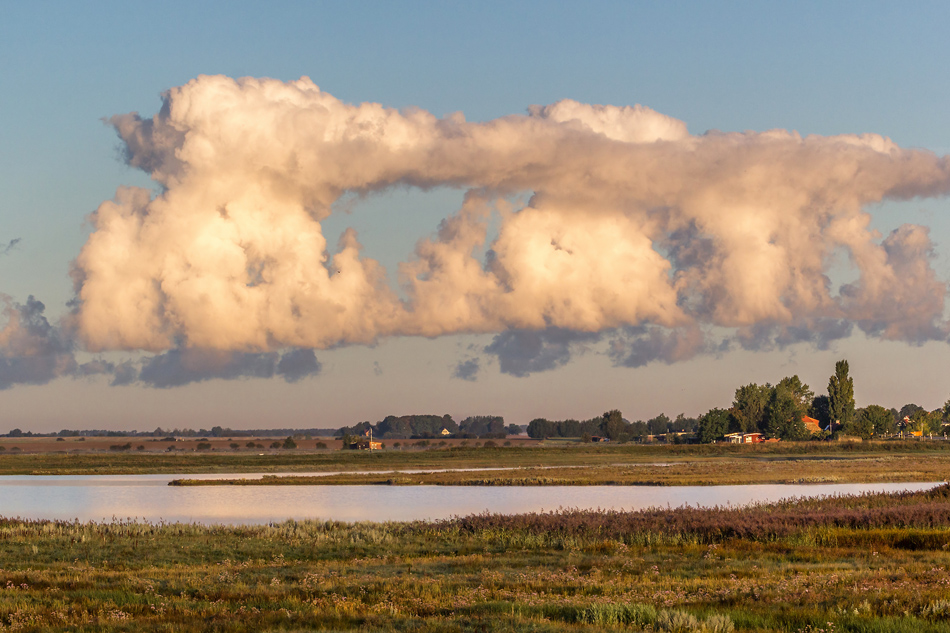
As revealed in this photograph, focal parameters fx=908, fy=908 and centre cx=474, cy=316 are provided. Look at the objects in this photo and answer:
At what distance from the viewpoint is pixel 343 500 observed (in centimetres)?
6069

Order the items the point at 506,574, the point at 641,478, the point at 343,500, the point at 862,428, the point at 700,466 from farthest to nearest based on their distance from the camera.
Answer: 1. the point at 862,428
2. the point at 700,466
3. the point at 641,478
4. the point at 343,500
5. the point at 506,574

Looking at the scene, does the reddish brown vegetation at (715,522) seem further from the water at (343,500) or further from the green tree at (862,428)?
the green tree at (862,428)

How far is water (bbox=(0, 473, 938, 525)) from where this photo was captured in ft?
165

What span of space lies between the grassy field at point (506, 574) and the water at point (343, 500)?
34.1 feet

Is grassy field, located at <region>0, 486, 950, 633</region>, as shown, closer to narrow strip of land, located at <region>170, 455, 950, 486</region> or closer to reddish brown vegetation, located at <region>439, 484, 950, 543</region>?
reddish brown vegetation, located at <region>439, 484, 950, 543</region>

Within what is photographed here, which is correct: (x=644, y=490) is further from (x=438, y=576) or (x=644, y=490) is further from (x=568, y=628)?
(x=568, y=628)

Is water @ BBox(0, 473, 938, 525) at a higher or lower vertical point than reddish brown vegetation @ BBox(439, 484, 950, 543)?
lower

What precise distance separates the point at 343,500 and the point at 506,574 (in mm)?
38740

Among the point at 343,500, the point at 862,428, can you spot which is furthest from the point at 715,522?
the point at 862,428

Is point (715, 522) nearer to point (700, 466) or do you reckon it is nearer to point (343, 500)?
point (343, 500)

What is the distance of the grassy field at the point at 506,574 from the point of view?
54.3 feet

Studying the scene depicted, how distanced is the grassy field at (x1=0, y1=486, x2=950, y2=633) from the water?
1039 centimetres

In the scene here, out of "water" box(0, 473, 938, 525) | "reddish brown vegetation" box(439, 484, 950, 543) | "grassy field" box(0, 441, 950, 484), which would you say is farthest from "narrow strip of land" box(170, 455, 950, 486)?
"reddish brown vegetation" box(439, 484, 950, 543)

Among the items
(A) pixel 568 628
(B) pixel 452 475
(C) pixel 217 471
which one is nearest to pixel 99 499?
(B) pixel 452 475
